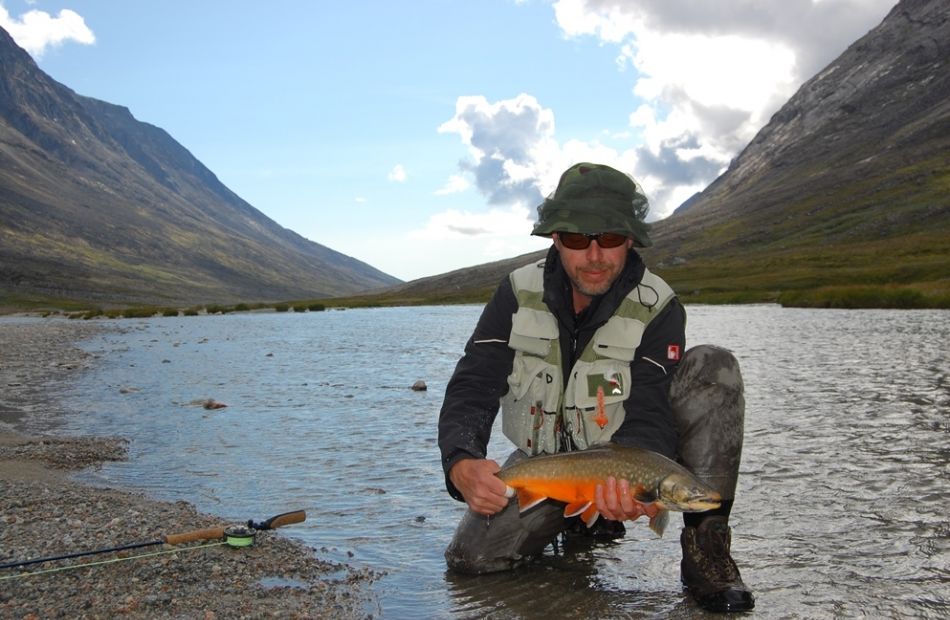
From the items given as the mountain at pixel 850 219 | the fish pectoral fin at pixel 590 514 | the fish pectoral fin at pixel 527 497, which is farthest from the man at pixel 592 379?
the mountain at pixel 850 219

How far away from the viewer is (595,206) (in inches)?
225

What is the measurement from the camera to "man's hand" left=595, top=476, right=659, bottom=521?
5109 millimetres

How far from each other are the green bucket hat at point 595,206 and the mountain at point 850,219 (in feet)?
163

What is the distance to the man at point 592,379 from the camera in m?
5.79

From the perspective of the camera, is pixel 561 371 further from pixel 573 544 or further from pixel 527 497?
pixel 573 544

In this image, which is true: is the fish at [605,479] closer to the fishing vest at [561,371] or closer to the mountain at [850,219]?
the fishing vest at [561,371]

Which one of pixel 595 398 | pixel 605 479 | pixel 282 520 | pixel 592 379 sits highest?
pixel 592 379

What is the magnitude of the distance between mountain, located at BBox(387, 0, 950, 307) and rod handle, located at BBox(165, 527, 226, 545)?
50740 mm

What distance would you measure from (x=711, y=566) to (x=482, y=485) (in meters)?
1.90

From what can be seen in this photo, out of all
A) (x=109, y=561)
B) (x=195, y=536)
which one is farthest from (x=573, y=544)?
(x=109, y=561)

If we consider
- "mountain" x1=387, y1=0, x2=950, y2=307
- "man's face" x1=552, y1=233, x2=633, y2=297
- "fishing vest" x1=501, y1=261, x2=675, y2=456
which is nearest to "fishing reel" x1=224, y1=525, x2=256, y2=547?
"fishing vest" x1=501, y1=261, x2=675, y2=456

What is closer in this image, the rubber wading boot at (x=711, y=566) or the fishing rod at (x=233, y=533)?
the rubber wading boot at (x=711, y=566)

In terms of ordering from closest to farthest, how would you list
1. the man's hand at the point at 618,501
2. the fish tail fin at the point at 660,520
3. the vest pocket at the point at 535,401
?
the man's hand at the point at 618,501
the fish tail fin at the point at 660,520
the vest pocket at the point at 535,401

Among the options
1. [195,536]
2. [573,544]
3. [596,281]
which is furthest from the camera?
[573,544]
